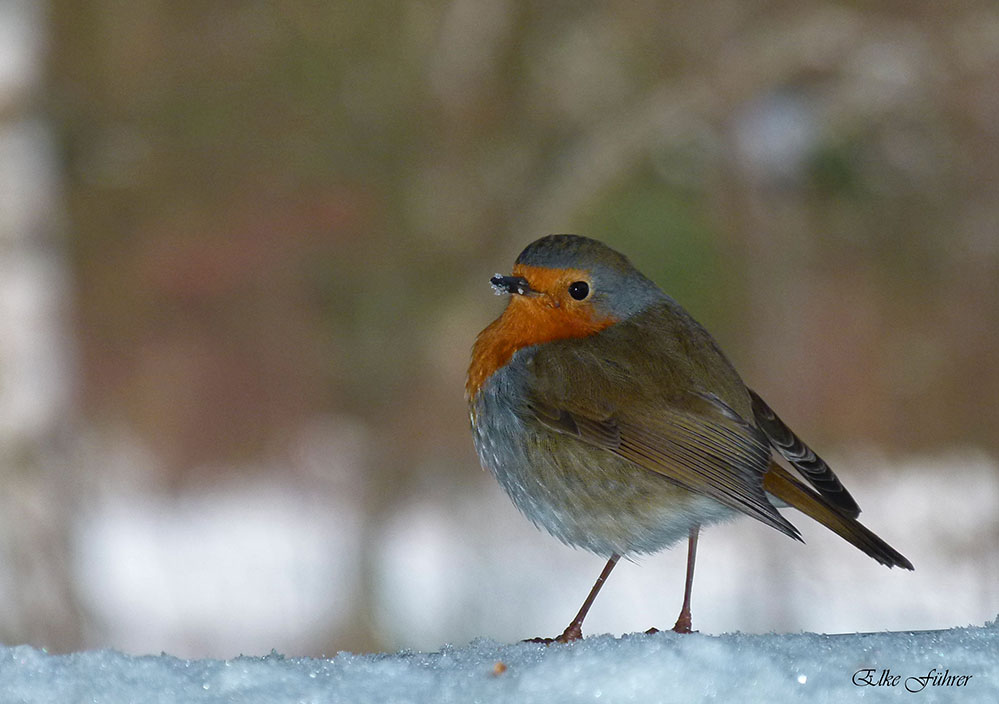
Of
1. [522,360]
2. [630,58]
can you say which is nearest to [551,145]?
[630,58]

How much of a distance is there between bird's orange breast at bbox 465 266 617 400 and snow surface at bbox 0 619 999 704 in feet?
3.70

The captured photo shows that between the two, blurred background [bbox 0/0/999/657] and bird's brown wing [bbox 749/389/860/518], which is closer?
bird's brown wing [bbox 749/389/860/518]

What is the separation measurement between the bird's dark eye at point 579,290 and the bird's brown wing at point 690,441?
27 centimetres

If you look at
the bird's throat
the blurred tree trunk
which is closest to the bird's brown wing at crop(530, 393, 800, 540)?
the bird's throat

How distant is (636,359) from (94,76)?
5.24 metres

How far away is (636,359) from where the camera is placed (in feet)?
9.01

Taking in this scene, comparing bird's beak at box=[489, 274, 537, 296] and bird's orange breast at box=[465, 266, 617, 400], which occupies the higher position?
bird's beak at box=[489, 274, 537, 296]

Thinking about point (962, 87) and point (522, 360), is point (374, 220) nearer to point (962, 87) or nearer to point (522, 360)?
point (962, 87)

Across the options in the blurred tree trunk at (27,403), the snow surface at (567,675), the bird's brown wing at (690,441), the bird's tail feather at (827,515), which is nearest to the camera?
the snow surface at (567,675)

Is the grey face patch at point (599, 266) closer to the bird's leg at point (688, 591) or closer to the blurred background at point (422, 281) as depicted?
the bird's leg at point (688, 591)

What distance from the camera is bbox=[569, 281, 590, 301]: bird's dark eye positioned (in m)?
2.80

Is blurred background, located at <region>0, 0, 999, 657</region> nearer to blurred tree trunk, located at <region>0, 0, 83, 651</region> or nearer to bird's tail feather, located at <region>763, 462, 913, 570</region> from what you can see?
blurred tree trunk, located at <region>0, 0, 83, 651</region>

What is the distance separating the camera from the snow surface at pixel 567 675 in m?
1.59
